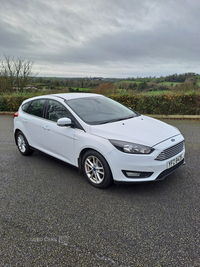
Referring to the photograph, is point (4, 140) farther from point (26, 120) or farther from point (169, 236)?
point (169, 236)

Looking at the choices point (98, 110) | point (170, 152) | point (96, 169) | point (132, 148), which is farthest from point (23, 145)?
point (170, 152)

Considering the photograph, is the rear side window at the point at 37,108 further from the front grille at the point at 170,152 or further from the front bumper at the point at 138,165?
the front grille at the point at 170,152

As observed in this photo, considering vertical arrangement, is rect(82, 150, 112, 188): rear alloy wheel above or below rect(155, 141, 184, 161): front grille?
below

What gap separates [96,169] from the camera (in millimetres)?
3650

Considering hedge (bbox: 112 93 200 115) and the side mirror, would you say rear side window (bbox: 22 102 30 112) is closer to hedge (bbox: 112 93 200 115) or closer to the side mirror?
the side mirror

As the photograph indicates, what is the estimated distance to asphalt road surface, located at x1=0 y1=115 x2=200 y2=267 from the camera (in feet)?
7.62

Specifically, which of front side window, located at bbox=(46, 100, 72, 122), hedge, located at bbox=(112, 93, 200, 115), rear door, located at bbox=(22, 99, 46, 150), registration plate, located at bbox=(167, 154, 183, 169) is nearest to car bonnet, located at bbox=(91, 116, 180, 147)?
registration plate, located at bbox=(167, 154, 183, 169)

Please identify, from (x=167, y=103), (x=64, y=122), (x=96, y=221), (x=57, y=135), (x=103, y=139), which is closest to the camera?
(x=96, y=221)

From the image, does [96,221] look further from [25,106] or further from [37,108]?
[25,106]

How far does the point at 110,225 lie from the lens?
9.25 feet

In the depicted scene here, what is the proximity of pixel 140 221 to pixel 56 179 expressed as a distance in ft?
6.48

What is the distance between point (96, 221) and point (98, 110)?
7.58 feet

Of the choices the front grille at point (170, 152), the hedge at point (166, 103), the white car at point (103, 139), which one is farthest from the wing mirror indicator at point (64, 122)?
the hedge at point (166, 103)

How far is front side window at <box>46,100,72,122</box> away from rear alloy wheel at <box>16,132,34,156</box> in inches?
48.2
